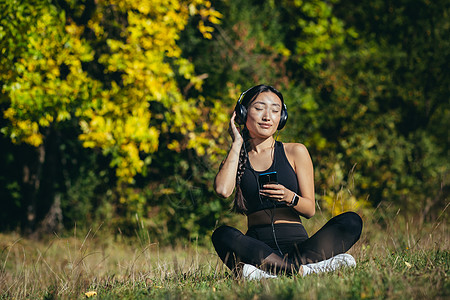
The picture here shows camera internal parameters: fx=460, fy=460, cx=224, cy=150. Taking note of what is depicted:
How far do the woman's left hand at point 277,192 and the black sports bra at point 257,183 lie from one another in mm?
100

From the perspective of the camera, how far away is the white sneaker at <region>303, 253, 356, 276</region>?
9.36 ft

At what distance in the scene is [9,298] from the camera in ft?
10.4

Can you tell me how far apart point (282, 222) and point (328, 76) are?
5439 mm

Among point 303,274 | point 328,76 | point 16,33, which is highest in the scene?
point 328,76

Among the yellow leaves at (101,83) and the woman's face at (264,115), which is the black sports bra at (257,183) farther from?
the yellow leaves at (101,83)

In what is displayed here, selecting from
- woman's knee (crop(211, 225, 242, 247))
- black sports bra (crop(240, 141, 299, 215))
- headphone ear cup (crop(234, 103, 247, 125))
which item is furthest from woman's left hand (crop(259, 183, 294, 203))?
headphone ear cup (crop(234, 103, 247, 125))

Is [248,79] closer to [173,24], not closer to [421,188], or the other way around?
[173,24]

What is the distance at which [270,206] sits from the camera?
3037 millimetres

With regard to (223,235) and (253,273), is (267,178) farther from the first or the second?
(253,273)

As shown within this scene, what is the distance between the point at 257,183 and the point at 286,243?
0.44 metres

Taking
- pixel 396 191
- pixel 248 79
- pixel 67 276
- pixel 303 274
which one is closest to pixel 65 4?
pixel 248 79

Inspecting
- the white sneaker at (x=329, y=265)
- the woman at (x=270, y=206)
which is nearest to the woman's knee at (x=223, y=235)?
the woman at (x=270, y=206)

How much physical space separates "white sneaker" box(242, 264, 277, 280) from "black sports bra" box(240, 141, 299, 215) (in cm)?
41

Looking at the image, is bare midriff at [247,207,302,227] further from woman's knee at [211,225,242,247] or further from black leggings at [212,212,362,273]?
woman's knee at [211,225,242,247]
